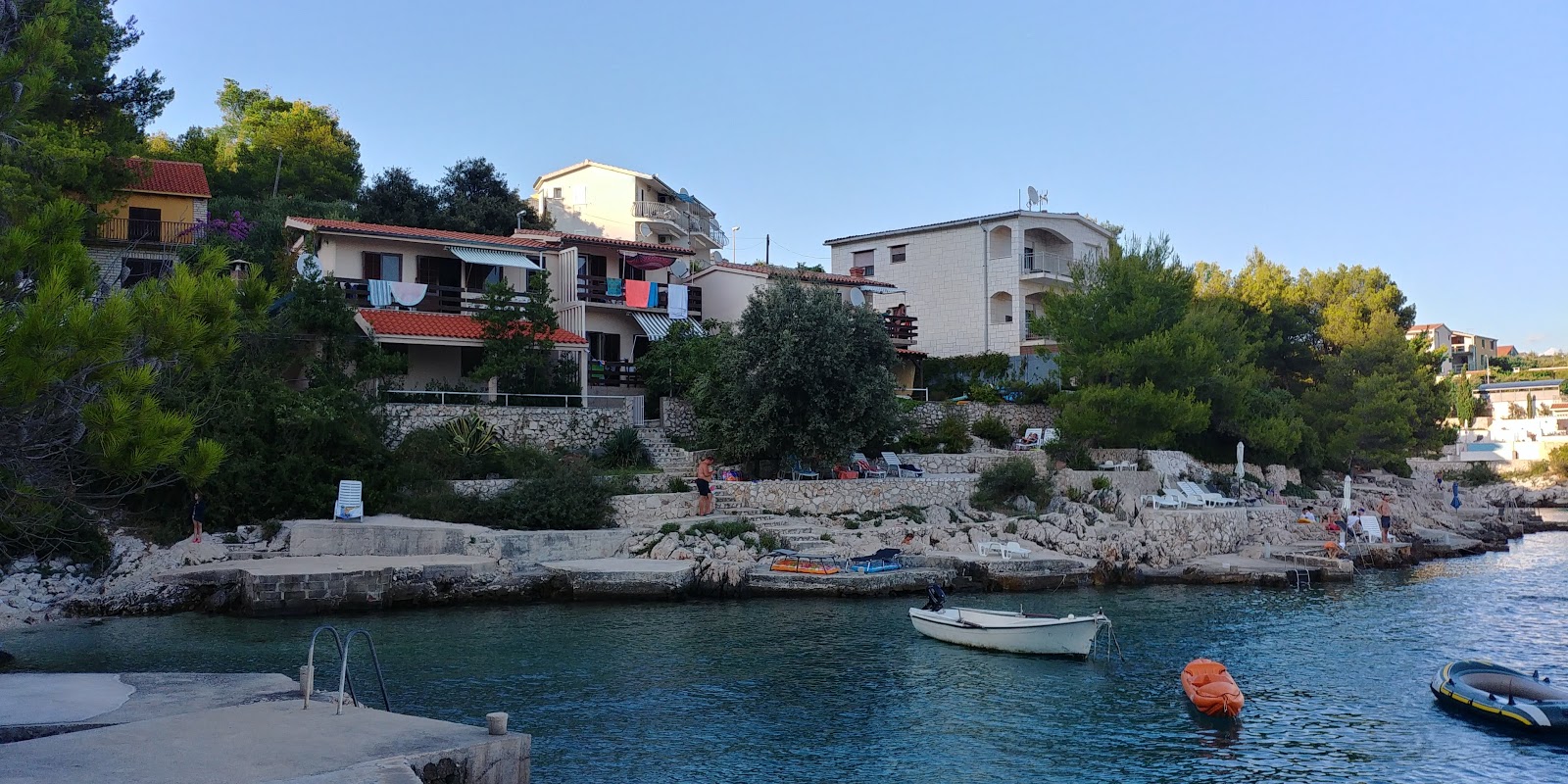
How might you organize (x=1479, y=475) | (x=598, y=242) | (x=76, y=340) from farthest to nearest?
(x=1479, y=475)
(x=598, y=242)
(x=76, y=340)

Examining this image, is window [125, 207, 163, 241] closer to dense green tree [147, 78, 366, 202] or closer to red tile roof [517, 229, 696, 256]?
dense green tree [147, 78, 366, 202]

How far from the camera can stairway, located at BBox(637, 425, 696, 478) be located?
1390 inches

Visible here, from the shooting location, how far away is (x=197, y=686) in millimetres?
14977

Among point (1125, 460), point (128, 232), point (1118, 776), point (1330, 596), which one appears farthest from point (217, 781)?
point (128, 232)

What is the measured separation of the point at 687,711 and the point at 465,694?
12.5ft

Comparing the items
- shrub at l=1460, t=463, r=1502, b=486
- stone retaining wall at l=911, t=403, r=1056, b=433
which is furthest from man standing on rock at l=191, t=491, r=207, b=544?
shrub at l=1460, t=463, r=1502, b=486

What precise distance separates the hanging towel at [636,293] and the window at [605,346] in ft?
5.24

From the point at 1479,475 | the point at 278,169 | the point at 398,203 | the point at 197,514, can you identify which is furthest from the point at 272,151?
the point at 1479,475

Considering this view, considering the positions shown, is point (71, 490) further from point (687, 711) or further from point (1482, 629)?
point (1482, 629)

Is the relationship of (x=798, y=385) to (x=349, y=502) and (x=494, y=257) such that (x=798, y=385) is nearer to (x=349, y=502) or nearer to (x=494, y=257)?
(x=494, y=257)

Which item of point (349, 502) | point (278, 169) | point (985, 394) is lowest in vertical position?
point (349, 502)

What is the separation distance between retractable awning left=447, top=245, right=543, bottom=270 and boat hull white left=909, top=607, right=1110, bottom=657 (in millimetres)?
21905

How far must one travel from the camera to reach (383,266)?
3800 centimetres

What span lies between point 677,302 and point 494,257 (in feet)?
26.3
